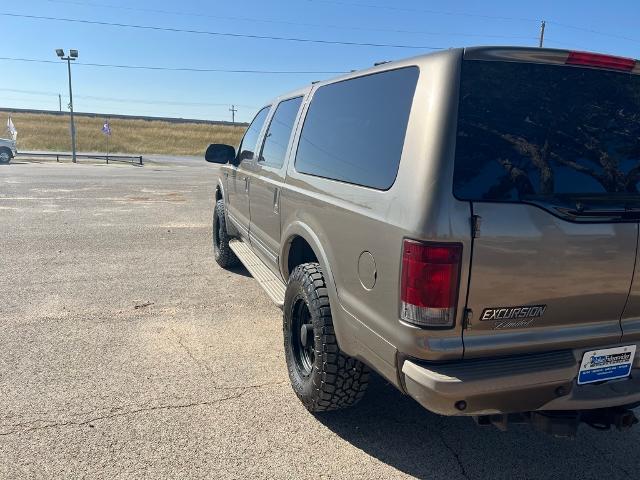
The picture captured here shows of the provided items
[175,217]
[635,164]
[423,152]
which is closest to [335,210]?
[423,152]

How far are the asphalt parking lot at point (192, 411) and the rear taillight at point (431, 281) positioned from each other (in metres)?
1.01

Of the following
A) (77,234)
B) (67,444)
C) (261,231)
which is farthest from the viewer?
(77,234)

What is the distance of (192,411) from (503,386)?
185 cm

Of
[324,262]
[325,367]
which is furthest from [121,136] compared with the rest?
[325,367]

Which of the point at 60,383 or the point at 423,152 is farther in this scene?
the point at 60,383

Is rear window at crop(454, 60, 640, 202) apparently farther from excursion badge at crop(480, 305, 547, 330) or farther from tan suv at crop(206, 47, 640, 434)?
Answer: excursion badge at crop(480, 305, 547, 330)

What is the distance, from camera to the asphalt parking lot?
2576 mm

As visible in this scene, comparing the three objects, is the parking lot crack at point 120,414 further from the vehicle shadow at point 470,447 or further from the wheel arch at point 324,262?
the wheel arch at point 324,262

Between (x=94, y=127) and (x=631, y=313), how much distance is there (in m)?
64.7

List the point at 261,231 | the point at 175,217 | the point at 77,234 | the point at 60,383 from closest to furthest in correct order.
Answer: the point at 60,383 < the point at 261,231 < the point at 77,234 < the point at 175,217

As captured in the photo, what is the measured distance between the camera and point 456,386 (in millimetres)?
1998

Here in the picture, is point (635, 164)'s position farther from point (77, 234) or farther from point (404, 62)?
point (77, 234)

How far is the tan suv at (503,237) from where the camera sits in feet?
6.62

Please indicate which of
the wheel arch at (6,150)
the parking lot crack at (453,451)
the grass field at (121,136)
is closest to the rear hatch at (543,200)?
the parking lot crack at (453,451)
